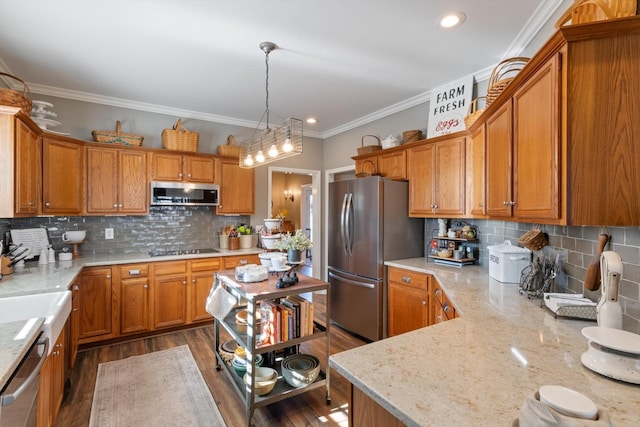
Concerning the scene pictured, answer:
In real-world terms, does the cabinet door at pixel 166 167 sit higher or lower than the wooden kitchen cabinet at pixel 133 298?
higher

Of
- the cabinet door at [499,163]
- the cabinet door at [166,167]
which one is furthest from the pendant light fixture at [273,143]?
the cabinet door at [499,163]

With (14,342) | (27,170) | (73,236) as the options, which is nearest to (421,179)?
(14,342)

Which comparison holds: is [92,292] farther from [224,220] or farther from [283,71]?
[283,71]

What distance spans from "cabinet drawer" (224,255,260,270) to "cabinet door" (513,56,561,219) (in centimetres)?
309

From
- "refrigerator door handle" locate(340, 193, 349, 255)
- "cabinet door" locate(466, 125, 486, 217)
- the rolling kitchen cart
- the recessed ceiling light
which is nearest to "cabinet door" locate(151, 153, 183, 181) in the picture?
the rolling kitchen cart

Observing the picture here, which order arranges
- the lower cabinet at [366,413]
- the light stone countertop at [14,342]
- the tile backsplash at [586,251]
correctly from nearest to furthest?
the lower cabinet at [366,413] < the light stone countertop at [14,342] < the tile backsplash at [586,251]

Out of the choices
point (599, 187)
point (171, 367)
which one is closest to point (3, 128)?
point (171, 367)

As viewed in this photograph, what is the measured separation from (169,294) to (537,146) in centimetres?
374

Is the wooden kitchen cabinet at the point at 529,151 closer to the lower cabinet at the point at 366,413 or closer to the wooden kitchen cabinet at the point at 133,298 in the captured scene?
the lower cabinet at the point at 366,413

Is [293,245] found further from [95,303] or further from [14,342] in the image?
[95,303]

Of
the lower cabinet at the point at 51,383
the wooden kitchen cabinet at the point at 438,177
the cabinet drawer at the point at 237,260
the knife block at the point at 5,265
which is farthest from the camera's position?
the cabinet drawer at the point at 237,260

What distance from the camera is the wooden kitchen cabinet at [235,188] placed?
4180mm

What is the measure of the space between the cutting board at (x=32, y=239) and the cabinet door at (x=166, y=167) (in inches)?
48.4

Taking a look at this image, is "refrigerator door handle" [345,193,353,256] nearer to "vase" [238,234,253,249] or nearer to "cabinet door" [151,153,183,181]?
"vase" [238,234,253,249]
